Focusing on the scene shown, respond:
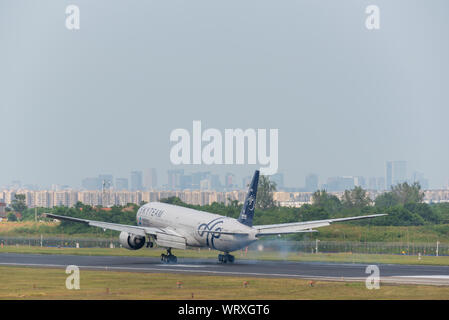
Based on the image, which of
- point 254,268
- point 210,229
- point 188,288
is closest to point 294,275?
point 254,268

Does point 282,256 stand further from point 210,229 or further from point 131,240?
point 131,240

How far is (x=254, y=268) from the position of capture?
7400 centimetres

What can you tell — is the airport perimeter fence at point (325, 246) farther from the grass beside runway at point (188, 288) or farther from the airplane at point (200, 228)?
the grass beside runway at point (188, 288)

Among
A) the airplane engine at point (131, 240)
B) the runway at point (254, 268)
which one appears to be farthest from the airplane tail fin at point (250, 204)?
the airplane engine at point (131, 240)

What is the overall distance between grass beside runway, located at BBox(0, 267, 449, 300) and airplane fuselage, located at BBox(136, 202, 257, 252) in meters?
14.0

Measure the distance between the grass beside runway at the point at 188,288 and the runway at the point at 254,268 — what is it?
4.75 m

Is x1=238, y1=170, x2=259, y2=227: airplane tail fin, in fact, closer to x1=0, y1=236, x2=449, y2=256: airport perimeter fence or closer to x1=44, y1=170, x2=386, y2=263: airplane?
x1=44, y1=170, x2=386, y2=263: airplane

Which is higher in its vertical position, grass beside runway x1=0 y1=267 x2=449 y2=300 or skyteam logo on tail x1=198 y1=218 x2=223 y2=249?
skyteam logo on tail x1=198 y1=218 x2=223 y2=249

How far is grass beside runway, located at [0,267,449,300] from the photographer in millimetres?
49688

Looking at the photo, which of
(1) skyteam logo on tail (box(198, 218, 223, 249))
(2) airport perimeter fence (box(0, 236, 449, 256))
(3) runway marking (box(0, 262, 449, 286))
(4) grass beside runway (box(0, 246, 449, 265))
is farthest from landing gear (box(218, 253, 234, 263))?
(2) airport perimeter fence (box(0, 236, 449, 256))

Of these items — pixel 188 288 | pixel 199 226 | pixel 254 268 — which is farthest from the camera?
pixel 199 226

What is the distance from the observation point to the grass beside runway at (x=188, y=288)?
49688mm

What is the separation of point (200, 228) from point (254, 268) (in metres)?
10.1
